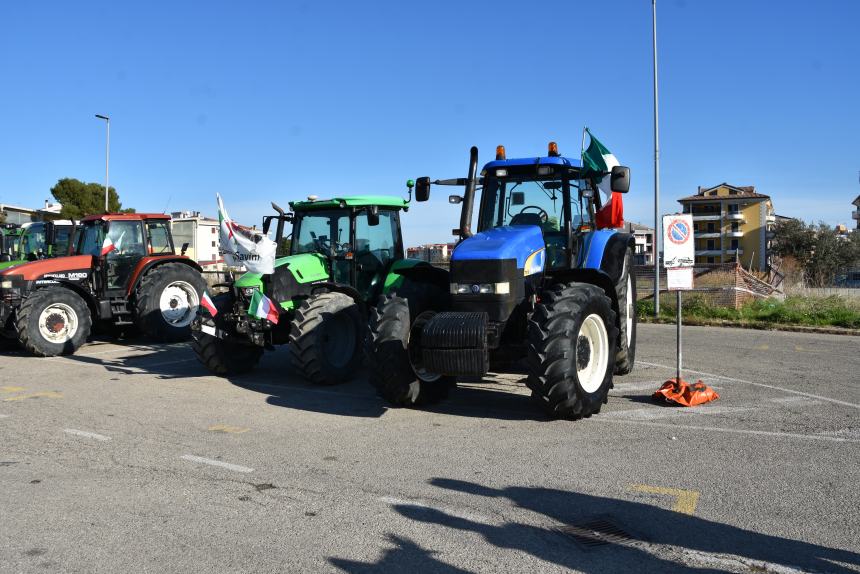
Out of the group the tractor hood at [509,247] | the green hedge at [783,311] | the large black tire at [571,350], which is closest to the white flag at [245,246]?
the tractor hood at [509,247]

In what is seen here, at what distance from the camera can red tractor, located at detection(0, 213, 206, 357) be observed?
12.4 meters

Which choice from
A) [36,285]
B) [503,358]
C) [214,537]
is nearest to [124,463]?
[214,537]

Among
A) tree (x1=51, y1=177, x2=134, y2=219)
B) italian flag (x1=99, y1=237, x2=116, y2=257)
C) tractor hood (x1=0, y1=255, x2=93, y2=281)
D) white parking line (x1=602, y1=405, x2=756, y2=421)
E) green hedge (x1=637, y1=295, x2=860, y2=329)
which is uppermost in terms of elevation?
tree (x1=51, y1=177, x2=134, y2=219)

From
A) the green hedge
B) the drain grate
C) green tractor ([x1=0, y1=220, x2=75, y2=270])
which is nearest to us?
the drain grate

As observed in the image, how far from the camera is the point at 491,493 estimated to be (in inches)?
202

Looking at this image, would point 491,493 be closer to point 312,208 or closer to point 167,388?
point 167,388

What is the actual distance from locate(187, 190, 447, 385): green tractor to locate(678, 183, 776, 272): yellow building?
3487 inches

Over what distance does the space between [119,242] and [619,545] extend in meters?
11.9

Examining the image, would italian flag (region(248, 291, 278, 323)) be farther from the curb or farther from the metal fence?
the curb

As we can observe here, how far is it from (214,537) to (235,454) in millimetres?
1901

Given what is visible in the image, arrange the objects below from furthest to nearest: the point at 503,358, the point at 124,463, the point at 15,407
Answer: the point at 15,407 < the point at 503,358 < the point at 124,463

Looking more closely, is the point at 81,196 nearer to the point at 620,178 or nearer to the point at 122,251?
the point at 122,251

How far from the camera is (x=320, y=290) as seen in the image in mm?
9648

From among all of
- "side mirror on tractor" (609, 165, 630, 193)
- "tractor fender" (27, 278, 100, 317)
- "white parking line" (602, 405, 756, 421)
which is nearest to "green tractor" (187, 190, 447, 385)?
"side mirror on tractor" (609, 165, 630, 193)
